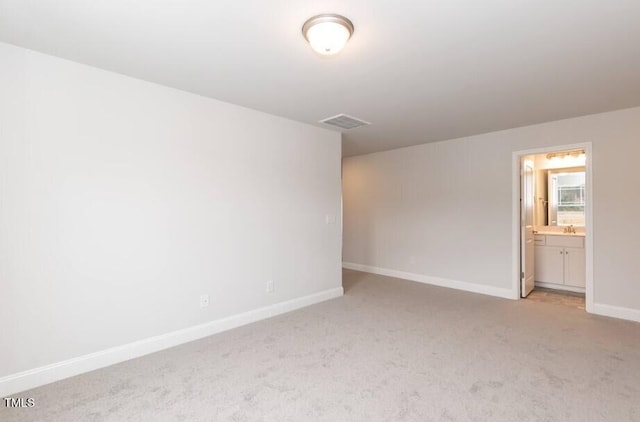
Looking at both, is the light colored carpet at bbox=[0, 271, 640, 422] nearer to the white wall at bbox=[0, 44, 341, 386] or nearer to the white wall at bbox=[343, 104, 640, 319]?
the white wall at bbox=[0, 44, 341, 386]

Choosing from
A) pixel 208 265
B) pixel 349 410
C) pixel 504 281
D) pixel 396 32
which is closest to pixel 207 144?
pixel 208 265

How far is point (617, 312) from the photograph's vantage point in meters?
3.60

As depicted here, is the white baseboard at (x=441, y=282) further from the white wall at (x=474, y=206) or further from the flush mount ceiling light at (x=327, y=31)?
the flush mount ceiling light at (x=327, y=31)

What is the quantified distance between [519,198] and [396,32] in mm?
3416

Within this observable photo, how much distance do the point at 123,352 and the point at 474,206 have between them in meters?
4.69

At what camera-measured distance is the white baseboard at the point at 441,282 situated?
4.49m

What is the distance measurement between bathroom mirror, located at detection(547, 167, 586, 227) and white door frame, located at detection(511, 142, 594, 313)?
1.78m

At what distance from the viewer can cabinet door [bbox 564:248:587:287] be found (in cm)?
470

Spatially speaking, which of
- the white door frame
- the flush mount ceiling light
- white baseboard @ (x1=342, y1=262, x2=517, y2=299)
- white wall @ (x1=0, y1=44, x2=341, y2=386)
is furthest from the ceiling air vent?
white baseboard @ (x1=342, y1=262, x2=517, y2=299)

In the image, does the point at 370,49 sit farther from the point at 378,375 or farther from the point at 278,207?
the point at 378,375

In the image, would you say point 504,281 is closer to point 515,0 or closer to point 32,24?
point 515,0

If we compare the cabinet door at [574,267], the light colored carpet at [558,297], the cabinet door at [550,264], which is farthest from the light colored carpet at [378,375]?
the cabinet door at [550,264]

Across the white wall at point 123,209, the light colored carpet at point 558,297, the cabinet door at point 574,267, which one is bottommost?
the light colored carpet at point 558,297

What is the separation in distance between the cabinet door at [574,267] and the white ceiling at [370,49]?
2.32m
